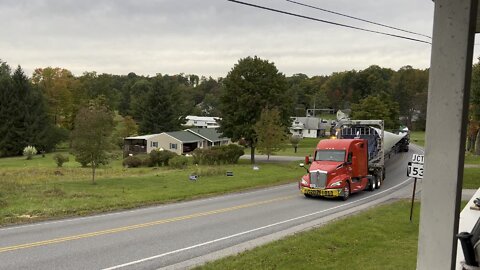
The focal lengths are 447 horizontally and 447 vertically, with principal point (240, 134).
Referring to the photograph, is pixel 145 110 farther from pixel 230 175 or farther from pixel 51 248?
pixel 51 248

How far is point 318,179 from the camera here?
2119 cm

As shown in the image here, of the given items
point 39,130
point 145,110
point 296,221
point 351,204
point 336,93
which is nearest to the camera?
point 296,221

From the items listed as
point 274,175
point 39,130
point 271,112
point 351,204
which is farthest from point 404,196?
point 39,130

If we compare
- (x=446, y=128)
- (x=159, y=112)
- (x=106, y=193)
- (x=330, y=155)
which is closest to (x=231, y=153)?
(x=330, y=155)

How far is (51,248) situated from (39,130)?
69.8m

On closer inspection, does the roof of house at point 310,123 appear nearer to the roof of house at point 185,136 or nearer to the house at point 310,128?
the house at point 310,128

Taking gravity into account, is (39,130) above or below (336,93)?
below

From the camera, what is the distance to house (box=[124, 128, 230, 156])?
69438mm

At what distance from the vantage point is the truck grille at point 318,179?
68.8 feet

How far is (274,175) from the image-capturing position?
32344mm

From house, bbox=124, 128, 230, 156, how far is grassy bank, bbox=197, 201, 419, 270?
179 ft

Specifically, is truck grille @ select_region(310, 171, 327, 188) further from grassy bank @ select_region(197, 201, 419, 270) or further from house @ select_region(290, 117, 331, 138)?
house @ select_region(290, 117, 331, 138)

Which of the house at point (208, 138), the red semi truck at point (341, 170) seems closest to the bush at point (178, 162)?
the red semi truck at point (341, 170)

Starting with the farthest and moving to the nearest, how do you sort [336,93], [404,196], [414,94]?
[336,93] → [414,94] → [404,196]
